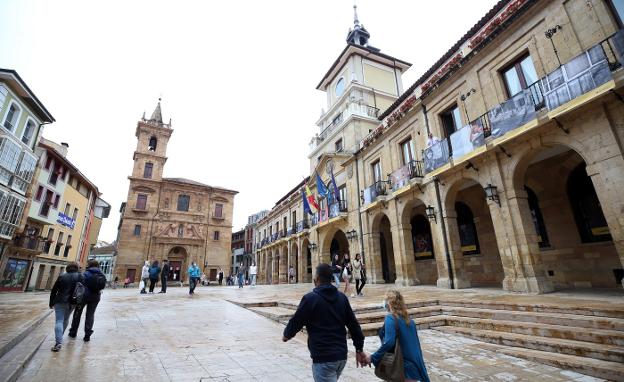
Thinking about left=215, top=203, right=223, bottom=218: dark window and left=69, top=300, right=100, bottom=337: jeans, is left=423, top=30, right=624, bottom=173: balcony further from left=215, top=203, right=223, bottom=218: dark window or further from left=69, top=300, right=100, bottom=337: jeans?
left=215, top=203, right=223, bottom=218: dark window

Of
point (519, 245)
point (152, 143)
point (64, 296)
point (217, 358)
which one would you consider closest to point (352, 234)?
point (519, 245)

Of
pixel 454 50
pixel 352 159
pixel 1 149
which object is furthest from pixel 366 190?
pixel 1 149

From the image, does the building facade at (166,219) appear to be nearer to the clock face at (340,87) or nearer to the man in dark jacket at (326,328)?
the clock face at (340,87)

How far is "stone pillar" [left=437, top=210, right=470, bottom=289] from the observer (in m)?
11.5

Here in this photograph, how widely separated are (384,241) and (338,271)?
25.3 ft

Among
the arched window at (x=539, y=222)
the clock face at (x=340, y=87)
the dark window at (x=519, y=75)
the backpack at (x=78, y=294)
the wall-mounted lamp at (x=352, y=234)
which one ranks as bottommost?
the backpack at (x=78, y=294)

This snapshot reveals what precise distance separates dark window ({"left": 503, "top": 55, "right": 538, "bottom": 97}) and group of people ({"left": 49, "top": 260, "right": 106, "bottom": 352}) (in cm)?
1308

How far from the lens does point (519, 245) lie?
9281 millimetres

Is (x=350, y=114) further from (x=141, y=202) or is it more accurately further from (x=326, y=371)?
(x=141, y=202)

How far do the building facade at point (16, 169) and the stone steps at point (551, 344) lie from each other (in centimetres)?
2447

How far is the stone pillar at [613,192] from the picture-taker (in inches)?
274

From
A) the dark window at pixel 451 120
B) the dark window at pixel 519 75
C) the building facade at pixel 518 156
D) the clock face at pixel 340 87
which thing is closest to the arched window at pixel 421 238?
the building facade at pixel 518 156

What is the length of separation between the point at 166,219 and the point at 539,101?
124 ft

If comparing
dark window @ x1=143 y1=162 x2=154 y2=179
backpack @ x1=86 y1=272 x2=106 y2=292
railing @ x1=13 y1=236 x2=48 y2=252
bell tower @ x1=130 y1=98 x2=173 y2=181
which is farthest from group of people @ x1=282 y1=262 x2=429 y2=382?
dark window @ x1=143 y1=162 x2=154 y2=179
